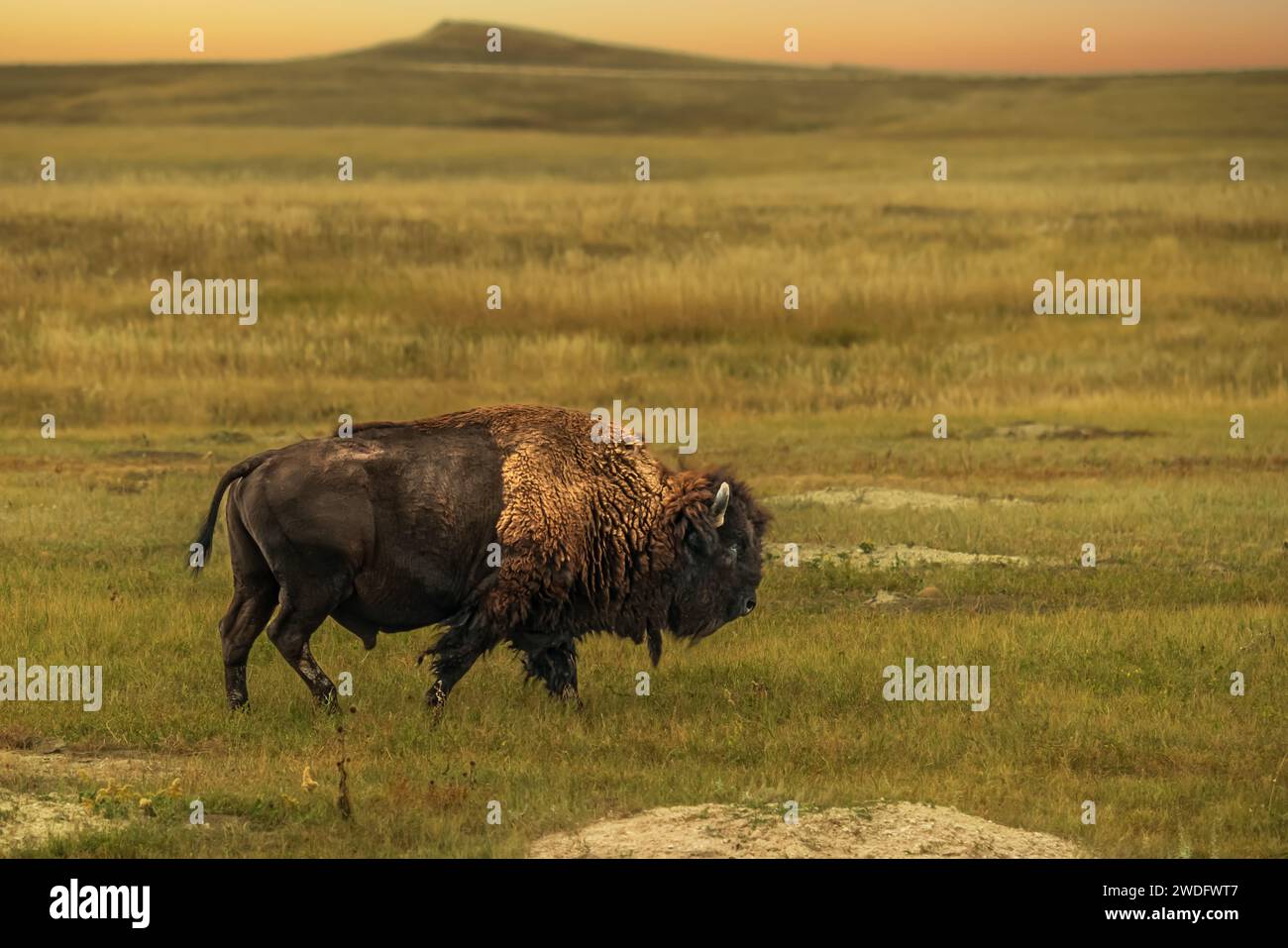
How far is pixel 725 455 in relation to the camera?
2473 cm

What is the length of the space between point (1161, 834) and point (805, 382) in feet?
71.9

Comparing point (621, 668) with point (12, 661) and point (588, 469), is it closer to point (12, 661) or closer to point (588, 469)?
point (588, 469)

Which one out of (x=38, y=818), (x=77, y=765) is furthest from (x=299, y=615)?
(x=38, y=818)

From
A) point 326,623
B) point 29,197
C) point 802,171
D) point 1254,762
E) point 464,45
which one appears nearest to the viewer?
point 1254,762

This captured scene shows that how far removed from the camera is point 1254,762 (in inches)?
432

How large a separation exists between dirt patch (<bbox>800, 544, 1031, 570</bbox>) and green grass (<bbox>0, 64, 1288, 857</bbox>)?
0.31 metres

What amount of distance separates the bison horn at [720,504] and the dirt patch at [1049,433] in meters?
15.6

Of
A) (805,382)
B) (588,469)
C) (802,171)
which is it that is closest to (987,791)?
(588,469)

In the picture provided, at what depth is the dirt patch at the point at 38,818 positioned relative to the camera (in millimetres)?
8922

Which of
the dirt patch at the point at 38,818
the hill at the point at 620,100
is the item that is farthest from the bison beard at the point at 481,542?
the hill at the point at 620,100

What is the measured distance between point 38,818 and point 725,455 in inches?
637

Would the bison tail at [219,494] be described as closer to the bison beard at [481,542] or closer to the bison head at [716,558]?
the bison beard at [481,542]

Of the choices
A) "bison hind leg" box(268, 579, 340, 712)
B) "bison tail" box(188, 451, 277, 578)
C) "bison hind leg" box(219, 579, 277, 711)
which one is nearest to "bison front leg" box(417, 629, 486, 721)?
"bison hind leg" box(268, 579, 340, 712)

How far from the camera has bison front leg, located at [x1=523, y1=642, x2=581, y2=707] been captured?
11844mm
